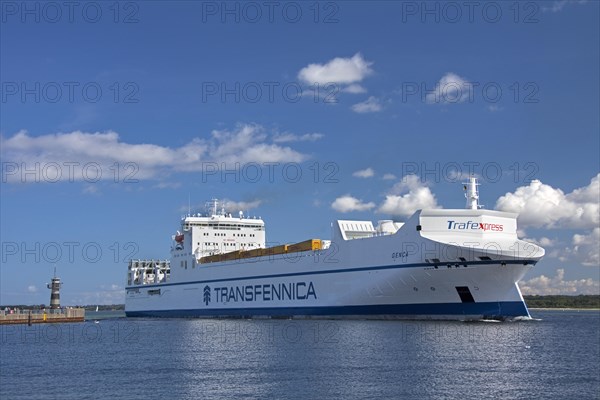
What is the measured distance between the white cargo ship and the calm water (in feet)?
7.69

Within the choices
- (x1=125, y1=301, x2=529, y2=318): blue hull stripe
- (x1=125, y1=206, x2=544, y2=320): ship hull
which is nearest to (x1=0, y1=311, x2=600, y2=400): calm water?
(x1=125, y1=301, x2=529, y2=318): blue hull stripe

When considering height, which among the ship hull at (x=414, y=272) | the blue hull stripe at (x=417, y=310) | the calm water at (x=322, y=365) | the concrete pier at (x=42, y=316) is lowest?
the calm water at (x=322, y=365)

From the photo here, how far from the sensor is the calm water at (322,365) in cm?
2009

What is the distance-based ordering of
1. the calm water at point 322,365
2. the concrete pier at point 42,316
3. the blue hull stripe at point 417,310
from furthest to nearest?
the concrete pier at point 42,316, the blue hull stripe at point 417,310, the calm water at point 322,365

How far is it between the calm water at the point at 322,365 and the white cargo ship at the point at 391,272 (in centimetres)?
234

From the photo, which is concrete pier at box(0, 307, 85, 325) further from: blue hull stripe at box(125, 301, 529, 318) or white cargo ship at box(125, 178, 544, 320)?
blue hull stripe at box(125, 301, 529, 318)

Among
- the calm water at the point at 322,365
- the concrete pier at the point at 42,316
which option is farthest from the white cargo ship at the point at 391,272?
the concrete pier at the point at 42,316

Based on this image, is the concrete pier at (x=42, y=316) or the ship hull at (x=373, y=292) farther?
the concrete pier at (x=42, y=316)

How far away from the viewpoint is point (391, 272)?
138 feet

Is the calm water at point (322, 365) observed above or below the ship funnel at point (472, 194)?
below

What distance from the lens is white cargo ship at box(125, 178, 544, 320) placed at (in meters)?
39.7

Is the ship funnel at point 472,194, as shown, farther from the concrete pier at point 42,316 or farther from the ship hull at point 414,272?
the concrete pier at point 42,316

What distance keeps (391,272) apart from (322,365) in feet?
60.0

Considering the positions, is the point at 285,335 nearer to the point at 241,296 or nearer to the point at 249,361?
the point at 249,361
